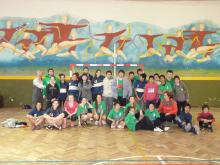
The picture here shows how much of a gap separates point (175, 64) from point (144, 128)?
4.44m

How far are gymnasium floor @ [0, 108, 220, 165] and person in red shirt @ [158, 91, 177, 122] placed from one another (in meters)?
0.29

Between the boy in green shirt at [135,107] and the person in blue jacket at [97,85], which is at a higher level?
the person in blue jacket at [97,85]

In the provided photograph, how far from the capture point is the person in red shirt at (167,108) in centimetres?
775

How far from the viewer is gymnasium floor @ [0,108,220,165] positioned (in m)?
5.12

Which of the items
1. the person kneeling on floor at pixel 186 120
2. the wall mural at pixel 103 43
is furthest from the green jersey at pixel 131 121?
the wall mural at pixel 103 43

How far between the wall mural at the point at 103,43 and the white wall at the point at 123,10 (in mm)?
206

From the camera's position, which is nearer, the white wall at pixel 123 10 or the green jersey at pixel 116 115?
the green jersey at pixel 116 115

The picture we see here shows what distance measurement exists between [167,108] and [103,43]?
419 centimetres

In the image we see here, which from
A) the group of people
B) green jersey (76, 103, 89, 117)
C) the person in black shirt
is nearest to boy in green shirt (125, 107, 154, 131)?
the group of people

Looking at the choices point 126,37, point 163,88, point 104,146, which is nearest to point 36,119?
point 104,146

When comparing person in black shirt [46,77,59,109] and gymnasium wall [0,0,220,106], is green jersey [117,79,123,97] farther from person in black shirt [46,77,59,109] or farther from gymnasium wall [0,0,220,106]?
gymnasium wall [0,0,220,106]

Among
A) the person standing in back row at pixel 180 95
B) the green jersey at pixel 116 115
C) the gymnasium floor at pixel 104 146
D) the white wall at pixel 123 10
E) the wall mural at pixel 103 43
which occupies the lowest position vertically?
the gymnasium floor at pixel 104 146

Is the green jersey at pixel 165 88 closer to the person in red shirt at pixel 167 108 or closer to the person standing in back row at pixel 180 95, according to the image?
the person standing in back row at pixel 180 95

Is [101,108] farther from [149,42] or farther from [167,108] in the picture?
[149,42]
